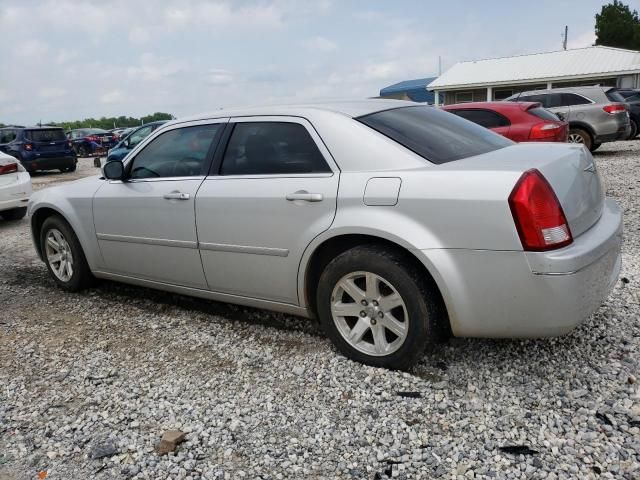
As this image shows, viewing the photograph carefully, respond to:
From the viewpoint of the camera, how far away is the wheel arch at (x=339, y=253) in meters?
2.80

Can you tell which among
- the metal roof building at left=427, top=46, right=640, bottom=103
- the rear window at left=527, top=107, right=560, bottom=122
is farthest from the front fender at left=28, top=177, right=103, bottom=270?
the metal roof building at left=427, top=46, right=640, bottom=103

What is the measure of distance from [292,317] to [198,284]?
730 mm

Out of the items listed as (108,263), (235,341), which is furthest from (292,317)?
(108,263)

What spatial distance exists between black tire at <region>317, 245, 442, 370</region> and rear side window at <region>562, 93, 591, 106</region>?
444 inches

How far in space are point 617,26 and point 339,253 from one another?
5100cm

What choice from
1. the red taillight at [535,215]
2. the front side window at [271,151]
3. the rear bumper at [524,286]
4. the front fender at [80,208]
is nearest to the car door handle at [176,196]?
the front side window at [271,151]

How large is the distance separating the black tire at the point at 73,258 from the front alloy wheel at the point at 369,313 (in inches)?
103

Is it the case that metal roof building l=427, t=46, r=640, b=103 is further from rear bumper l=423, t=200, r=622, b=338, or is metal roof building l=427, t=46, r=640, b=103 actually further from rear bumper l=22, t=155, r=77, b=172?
rear bumper l=423, t=200, r=622, b=338

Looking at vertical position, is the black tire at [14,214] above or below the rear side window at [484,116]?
below

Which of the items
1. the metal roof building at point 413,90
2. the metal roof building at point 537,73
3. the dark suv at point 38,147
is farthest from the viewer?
the metal roof building at point 413,90

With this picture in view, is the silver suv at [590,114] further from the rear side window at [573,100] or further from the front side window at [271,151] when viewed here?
the front side window at [271,151]

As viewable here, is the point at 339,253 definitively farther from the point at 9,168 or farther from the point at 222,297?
the point at 9,168

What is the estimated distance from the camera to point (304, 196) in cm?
312

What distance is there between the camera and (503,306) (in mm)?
2652
